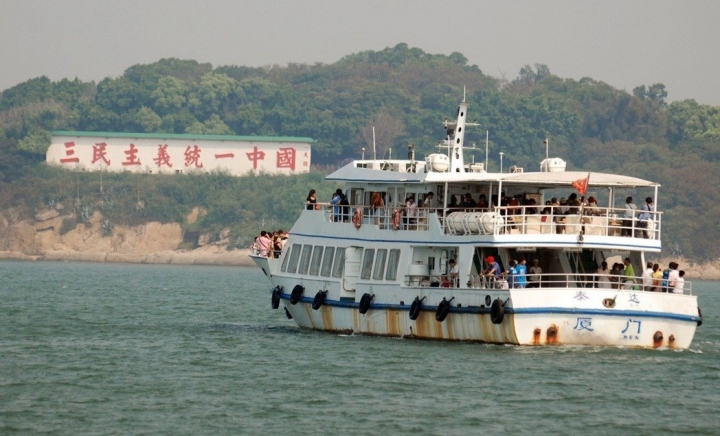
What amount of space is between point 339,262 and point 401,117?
339 ft

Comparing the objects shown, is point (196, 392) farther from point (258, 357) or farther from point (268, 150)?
point (268, 150)

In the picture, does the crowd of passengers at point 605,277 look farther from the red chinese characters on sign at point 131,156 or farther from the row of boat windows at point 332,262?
the red chinese characters on sign at point 131,156

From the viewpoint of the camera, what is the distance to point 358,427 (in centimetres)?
2636

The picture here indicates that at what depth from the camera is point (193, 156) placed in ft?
416

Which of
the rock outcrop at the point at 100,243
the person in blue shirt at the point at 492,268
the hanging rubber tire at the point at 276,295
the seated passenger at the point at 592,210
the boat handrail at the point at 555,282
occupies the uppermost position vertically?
the seated passenger at the point at 592,210

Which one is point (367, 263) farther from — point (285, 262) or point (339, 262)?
point (285, 262)

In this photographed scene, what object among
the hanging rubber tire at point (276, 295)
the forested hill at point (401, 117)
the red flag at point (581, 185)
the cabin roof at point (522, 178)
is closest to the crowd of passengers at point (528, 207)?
the red flag at point (581, 185)

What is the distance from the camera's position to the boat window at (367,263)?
37.7 meters

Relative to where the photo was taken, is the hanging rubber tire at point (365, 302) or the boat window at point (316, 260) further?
the boat window at point (316, 260)

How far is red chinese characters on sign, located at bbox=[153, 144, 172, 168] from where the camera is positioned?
4961 inches

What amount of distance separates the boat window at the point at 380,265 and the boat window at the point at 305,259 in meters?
3.17

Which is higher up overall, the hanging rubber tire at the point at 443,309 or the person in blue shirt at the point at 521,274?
the person in blue shirt at the point at 521,274

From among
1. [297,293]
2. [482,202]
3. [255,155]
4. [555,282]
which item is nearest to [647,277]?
[555,282]

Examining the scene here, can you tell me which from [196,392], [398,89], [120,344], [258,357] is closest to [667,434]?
[196,392]
